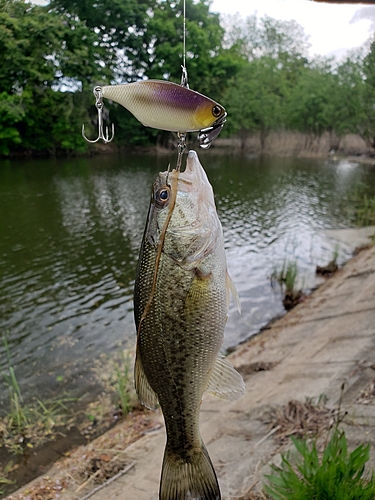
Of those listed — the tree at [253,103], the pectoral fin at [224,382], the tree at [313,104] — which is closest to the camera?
the pectoral fin at [224,382]

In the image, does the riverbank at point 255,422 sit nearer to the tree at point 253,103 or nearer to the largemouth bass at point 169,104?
the largemouth bass at point 169,104

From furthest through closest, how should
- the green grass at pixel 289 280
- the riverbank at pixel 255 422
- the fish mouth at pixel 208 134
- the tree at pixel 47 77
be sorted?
the tree at pixel 47 77 → the green grass at pixel 289 280 → the riverbank at pixel 255 422 → the fish mouth at pixel 208 134

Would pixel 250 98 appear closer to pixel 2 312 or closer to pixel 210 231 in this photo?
pixel 2 312

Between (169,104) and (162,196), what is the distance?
41 cm

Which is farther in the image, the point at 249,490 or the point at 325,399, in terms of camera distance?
the point at 325,399

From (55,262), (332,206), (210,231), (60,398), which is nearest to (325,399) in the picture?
(210,231)

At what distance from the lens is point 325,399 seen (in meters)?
4.07

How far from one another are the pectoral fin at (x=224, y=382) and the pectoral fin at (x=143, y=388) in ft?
0.77

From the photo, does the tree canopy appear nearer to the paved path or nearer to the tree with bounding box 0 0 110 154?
the tree with bounding box 0 0 110 154

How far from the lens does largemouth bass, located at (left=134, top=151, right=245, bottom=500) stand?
1.60m

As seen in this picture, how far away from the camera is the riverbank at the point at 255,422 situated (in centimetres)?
351

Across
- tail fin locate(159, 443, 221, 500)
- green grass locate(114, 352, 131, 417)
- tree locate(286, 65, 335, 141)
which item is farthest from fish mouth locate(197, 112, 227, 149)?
tree locate(286, 65, 335, 141)

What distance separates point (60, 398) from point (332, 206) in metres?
14.6

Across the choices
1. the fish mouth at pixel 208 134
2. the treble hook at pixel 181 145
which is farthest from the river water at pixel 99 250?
the fish mouth at pixel 208 134
